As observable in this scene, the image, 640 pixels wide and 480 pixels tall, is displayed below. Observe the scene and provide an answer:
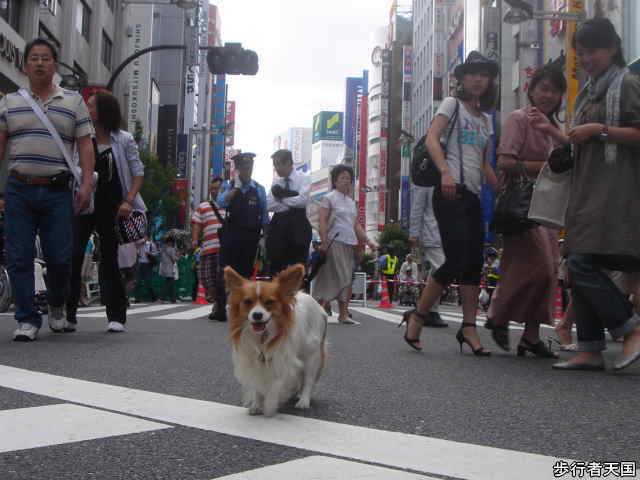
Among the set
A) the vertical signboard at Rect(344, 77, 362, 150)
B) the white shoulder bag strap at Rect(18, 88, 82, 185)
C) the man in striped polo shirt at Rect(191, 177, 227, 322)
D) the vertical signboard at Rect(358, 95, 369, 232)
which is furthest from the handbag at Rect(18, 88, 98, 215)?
the vertical signboard at Rect(344, 77, 362, 150)

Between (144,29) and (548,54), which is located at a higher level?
(144,29)

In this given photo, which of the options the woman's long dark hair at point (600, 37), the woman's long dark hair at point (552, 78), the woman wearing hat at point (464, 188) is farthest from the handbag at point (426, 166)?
the woman's long dark hair at point (600, 37)

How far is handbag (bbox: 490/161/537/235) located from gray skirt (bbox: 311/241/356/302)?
383cm

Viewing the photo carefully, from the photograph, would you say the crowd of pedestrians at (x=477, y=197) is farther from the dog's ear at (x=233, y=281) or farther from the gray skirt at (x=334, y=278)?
the dog's ear at (x=233, y=281)

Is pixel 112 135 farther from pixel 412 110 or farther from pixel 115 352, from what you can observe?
pixel 412 110

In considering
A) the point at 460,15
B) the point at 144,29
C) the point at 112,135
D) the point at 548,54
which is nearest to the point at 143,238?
the point at 112,135

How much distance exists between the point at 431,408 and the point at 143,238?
3.51 metres

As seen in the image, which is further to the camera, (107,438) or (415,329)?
(415,329)

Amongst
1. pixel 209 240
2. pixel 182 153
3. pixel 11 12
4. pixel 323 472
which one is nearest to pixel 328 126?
pixel 182 153

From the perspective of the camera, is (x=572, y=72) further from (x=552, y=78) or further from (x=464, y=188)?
(x=464, y=188)

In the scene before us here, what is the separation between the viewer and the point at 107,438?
2.40 m

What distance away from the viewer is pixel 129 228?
19.3 feet

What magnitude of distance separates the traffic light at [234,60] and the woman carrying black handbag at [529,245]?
1027 cm

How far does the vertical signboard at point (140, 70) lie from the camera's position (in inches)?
1784
